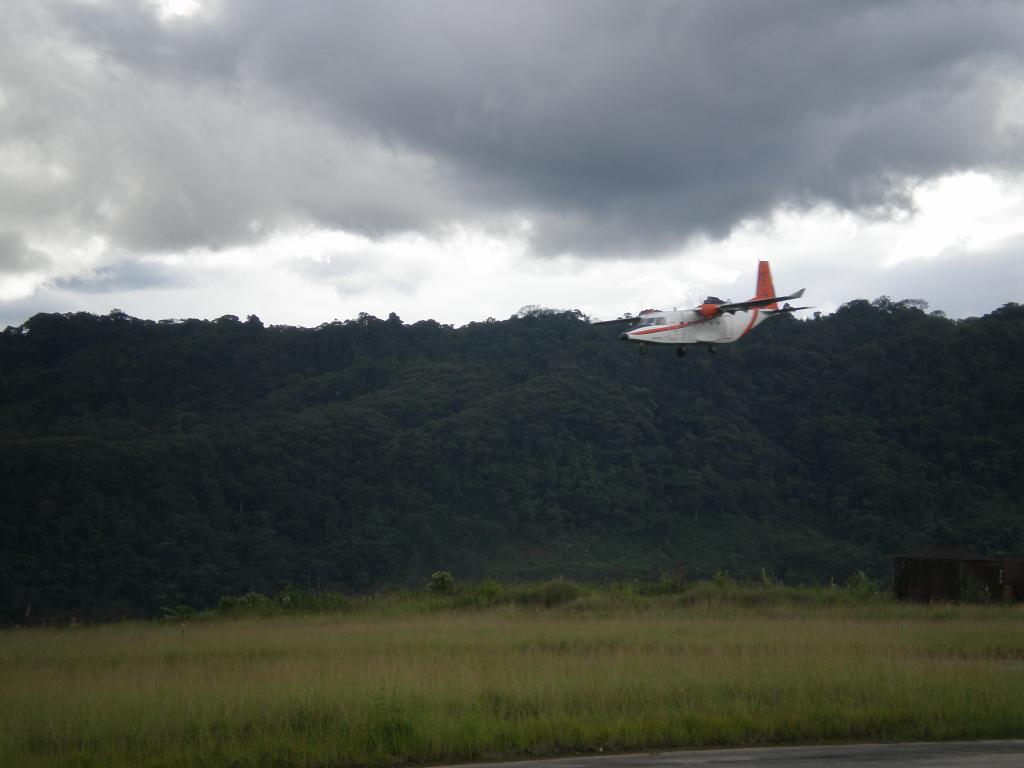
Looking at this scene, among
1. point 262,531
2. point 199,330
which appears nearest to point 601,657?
point 262,531

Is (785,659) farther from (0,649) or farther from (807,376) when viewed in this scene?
(807,376)

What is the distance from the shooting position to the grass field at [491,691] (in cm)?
1322

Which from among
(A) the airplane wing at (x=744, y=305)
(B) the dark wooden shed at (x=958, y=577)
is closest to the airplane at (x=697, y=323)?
(A) the airplane wing at (x=744, y=305)

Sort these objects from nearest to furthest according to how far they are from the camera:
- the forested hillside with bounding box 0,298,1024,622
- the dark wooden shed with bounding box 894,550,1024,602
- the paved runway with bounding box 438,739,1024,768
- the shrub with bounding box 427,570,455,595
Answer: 1. the paved runway with bounding box 438,739,1024,768
2. the dark wooden shed with bounding box 894,550,1024,602
3. the shrub with bounding box 427,570,455,595
4. the forested hillside with bounding box 0,298,1024,622

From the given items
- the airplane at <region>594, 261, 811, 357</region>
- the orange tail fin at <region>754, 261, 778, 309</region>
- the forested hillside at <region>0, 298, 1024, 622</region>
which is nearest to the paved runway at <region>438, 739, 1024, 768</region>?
the airplane at <region>594, 261, 811, 357</region>

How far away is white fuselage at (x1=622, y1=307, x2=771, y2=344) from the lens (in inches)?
1198

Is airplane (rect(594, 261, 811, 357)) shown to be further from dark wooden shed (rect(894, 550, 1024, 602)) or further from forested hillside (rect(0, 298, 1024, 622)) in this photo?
forested hillside (rect(0, 298, 1024, 622))

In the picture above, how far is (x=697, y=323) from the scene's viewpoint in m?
31.4

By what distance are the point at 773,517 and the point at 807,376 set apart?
15.9 m

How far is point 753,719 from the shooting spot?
14406 millimetres

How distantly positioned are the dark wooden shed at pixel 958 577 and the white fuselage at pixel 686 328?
821cm

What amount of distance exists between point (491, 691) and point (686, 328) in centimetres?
1712

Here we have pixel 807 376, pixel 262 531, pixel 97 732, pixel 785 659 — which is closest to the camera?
pixel 97 732

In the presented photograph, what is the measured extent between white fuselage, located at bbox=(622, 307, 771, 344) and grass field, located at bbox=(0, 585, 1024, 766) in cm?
848
